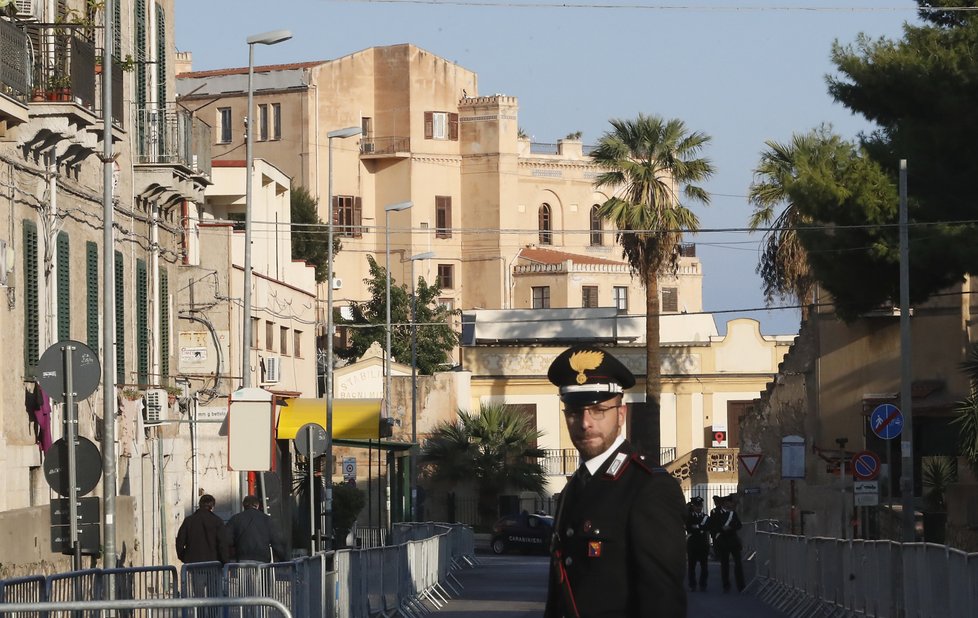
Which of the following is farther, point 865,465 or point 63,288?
point 865,465

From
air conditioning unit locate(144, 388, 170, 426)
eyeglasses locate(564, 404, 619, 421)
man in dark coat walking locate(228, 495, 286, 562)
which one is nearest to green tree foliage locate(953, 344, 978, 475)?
air conditioning unit locate(144, 388, 170, 426)

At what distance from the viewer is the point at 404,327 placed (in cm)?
8431

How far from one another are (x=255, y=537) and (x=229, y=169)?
107 feet

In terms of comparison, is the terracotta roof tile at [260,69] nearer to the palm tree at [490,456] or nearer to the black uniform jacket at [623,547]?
the palm tree at [490,456]

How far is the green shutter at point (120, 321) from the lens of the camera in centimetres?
2995

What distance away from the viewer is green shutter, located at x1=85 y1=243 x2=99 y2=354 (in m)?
27.5

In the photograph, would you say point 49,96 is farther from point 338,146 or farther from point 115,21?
point 338,146

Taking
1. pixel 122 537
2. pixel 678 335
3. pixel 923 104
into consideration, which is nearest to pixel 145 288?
pixel 122 537

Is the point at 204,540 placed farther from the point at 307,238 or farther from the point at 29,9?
the point at 307,238

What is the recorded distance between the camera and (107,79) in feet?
78.7

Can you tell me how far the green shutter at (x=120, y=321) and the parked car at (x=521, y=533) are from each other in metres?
25.0

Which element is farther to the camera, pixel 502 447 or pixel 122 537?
pixel 502 447

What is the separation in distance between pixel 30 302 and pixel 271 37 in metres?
11.3

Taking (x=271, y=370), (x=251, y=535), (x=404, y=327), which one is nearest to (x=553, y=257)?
(x=404, y=327)
